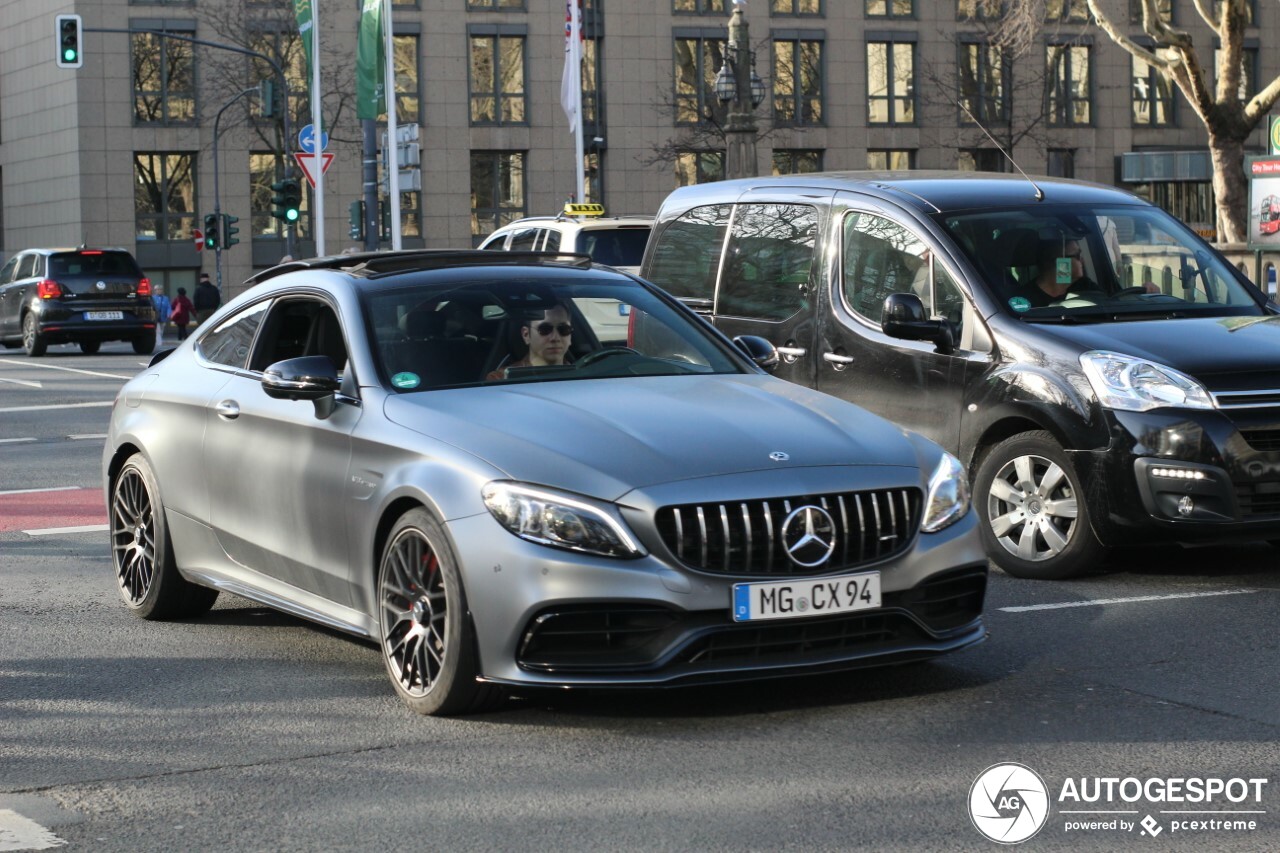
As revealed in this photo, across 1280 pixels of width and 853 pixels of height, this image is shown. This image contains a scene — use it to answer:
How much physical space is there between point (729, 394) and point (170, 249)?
59.6m

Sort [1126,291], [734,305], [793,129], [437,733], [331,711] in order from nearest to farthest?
[437,733]
[331,711]
[1126,291]
[734,305]
[793,129]

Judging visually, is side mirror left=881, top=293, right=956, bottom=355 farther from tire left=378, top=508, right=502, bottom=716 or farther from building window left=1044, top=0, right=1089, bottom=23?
building window left=1044, top=0, right=1089, bottom=23

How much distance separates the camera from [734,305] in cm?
1081

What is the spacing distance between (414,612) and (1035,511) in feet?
11.9

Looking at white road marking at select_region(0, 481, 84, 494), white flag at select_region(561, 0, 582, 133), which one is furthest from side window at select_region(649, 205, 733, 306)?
white flag at select_region(561, 0, 582, 133)

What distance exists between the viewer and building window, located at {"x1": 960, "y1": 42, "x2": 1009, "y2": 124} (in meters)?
69.4

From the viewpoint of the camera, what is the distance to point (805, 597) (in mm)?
5855

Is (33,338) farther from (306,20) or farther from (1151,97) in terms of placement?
(1151,97)

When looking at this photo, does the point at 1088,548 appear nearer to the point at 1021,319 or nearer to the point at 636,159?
the point at 1021,319

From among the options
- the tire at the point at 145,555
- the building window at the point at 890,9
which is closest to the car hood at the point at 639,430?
the tire at the point at 145,555

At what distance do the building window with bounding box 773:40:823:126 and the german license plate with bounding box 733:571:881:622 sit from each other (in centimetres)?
6351

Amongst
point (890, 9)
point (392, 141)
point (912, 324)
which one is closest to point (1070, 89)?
point (890, 9)

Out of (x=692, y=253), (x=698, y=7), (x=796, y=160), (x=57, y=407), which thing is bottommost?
(x=57, y=407)

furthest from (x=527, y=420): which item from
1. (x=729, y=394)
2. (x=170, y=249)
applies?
(x=170, y=249)
